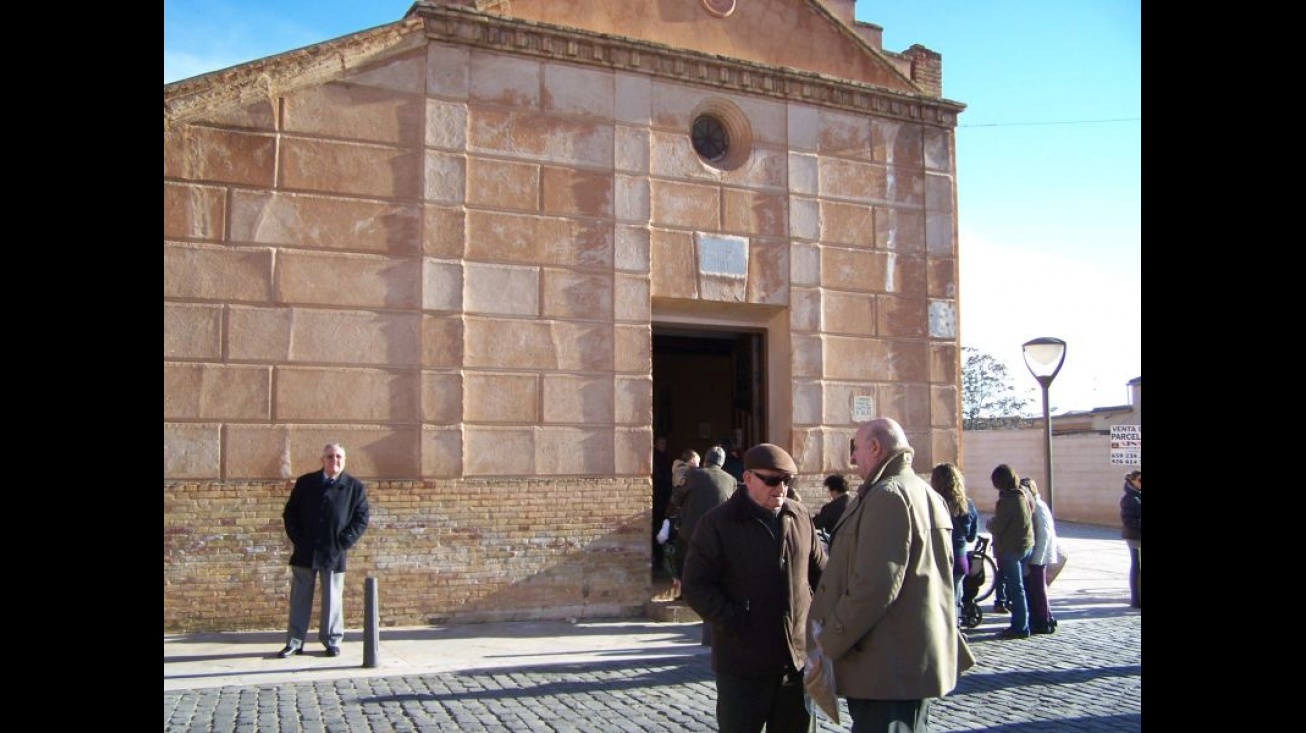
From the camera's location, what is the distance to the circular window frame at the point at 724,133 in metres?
14.2

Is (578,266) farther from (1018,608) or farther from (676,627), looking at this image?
(1018,608)

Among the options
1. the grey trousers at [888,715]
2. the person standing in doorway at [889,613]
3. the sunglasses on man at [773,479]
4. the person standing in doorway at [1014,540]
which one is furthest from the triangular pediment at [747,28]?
the grey trousers at [888,715]

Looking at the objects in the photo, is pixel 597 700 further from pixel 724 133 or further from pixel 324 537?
pixel 724 133

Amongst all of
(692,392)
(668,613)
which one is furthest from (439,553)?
(692,392)

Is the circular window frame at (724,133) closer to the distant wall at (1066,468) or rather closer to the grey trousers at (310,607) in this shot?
the grey trousers at (310,607)

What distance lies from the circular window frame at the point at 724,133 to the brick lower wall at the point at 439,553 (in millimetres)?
4278

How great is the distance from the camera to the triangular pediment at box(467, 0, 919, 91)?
43.8ft

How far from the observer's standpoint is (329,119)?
39.2 ft

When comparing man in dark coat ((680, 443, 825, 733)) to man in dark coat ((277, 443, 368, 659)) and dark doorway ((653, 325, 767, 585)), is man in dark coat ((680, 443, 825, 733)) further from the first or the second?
dark doorway ((653, 325, 767, 585))

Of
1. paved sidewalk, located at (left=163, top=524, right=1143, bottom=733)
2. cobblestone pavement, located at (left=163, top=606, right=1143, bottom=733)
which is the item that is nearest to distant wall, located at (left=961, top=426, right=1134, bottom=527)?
paved sidewalk, located at (left=163, top=524, right=1143, bottom=733)

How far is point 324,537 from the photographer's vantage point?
10195 millimetres

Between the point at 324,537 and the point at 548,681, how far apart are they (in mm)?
2574

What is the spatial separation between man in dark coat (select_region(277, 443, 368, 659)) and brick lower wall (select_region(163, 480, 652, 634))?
1181 millimetres
